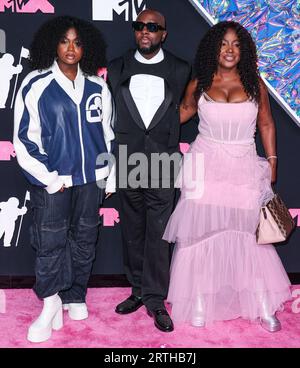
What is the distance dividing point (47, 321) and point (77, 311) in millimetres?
287

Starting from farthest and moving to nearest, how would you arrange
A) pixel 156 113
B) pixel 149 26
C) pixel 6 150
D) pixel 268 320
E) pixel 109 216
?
pixel 109 216
pixel 6 150
pixel 268 320
pixel 156 113
pixel 149 26

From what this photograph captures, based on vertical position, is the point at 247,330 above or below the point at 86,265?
below

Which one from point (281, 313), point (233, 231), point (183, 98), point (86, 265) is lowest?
point (281, 313)

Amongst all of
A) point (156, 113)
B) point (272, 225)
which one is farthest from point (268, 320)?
point (156, 113)

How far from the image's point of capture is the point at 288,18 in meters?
3.67

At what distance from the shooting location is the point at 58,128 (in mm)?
3072

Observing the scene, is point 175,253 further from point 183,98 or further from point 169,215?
point 183,98

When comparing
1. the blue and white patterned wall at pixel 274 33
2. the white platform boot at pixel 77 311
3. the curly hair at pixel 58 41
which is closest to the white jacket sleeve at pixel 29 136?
the curly hair at pixel 58 41

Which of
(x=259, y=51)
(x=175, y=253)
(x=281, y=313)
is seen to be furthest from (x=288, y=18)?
(x=281, y=313)

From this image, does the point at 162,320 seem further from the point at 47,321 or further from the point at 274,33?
the point at 274,33

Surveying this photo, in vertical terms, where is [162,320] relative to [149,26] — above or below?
below

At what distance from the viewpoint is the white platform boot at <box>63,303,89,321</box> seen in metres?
3.48

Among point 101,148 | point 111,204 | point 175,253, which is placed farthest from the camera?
point 111,204

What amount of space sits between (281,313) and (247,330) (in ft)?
1.27
